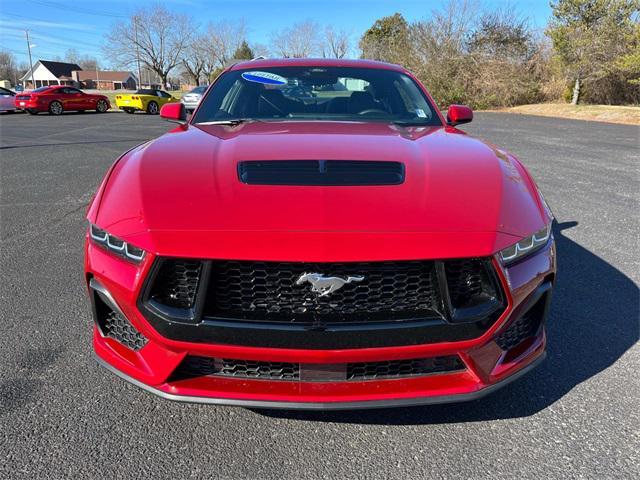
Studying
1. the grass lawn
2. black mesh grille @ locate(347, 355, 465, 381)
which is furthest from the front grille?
the grass lawn

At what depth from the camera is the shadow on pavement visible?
2.15 meters

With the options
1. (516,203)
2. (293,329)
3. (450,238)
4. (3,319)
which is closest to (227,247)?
(293,329)

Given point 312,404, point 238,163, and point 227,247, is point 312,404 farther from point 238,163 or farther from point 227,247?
point 238,163

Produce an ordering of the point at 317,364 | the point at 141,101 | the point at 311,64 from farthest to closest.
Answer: the point at 141,101, the point at 311,64, the point at 317,364

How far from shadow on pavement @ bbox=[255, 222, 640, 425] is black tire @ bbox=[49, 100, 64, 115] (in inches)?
1004

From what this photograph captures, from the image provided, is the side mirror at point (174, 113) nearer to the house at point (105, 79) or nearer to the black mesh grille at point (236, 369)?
the black mesh grille at point (236, 369)

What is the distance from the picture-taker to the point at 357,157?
221 cm

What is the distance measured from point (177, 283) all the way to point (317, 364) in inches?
A: 23.0

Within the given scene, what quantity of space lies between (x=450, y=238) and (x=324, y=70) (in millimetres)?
2275

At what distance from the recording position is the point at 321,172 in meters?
2.02

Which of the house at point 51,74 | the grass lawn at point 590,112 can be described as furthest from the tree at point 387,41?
the house at point 51,74

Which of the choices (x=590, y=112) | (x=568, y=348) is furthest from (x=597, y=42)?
(x=568, y=348)

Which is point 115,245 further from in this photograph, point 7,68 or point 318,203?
point 7,68

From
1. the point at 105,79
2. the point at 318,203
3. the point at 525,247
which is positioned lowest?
the point at 105,79
